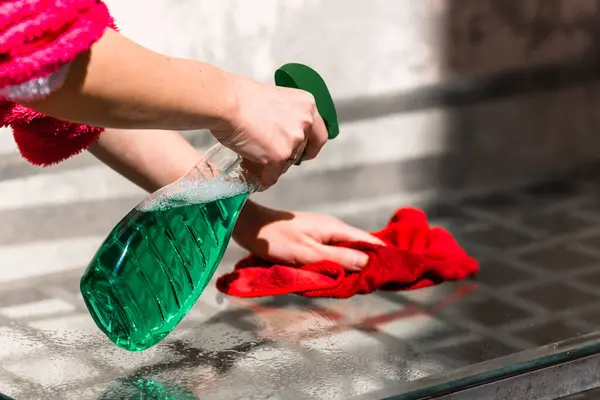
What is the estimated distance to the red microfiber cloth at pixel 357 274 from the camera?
1.22 m

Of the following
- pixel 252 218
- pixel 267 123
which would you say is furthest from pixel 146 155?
pixel 267 123

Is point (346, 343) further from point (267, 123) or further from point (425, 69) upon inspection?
point (425, 69)

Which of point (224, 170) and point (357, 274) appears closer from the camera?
point (224, 170)

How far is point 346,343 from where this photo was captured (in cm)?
109

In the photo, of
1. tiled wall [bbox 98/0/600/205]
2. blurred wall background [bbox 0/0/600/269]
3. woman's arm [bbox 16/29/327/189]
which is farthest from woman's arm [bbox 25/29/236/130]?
tiled wall [bbox 98/0/600/205]

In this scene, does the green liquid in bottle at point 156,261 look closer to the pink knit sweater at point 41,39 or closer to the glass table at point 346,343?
the glass table at point 346,343

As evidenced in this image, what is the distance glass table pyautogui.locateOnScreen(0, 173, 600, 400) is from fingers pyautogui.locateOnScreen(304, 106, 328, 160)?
206 millimetres

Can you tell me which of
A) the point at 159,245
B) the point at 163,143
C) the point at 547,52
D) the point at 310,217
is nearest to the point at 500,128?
the point at 547,52

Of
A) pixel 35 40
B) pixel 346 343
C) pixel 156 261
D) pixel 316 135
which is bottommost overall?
pixel 346 343

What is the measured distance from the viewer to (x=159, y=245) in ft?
3.47

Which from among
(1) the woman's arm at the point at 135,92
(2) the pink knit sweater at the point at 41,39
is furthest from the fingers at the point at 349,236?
(2) the pink knit sweater at the point at 41,39

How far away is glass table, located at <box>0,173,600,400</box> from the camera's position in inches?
38.8

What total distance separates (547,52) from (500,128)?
20 centimetres

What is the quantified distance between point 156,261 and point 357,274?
28 cm
